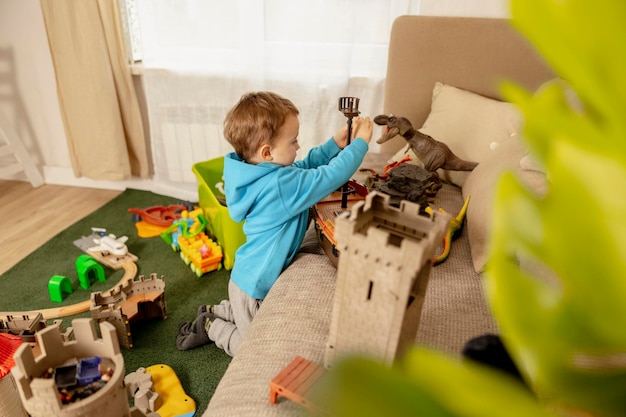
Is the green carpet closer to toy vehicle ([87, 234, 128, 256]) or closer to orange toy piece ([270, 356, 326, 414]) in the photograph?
toy vehicle ([87, 234, 128, 256])

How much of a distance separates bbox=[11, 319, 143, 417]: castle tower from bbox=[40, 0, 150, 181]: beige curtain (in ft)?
5.88

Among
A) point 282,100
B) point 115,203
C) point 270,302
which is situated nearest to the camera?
point 270,302

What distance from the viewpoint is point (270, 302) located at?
0.94 meters

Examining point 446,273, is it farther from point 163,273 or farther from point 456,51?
point 163,273

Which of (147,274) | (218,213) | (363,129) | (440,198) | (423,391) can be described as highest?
(423,391)

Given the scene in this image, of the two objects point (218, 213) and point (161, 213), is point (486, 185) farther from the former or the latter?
point (161, 213)

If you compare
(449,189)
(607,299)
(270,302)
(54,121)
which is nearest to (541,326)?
(607,299)

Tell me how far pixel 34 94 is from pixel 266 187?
1.95 m

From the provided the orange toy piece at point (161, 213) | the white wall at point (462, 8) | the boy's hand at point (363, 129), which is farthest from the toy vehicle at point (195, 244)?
the white wall at point (462, 8)

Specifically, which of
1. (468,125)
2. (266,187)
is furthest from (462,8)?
(266,187)

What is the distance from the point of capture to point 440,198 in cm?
133

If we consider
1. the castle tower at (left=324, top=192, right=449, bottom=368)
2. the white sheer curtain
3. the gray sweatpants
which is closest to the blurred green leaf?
the castle tower at (left=324, top=192, right=449, bottom=368)

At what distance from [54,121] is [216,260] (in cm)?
143

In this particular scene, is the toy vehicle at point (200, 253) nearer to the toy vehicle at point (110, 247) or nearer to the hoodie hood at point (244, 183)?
the toy vehicle at point (110, 247)
